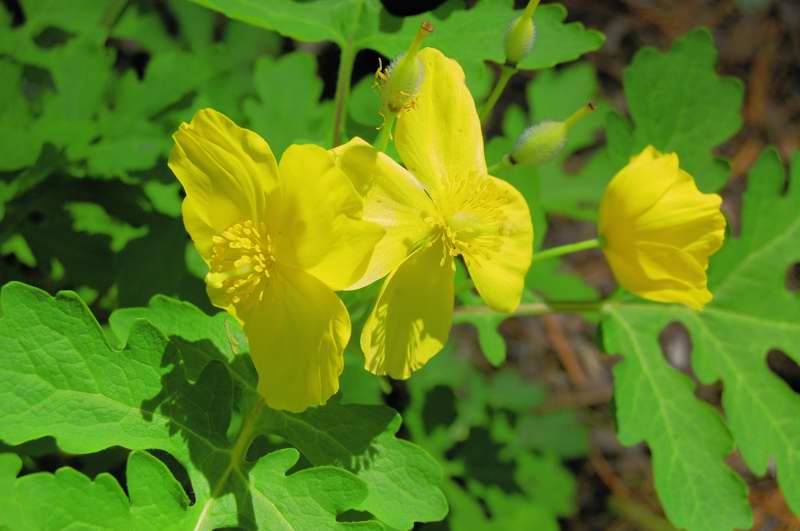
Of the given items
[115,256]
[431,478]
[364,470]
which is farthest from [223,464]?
[115,256]

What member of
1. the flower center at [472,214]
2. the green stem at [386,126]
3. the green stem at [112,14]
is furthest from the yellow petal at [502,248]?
the green stem at [112,14]

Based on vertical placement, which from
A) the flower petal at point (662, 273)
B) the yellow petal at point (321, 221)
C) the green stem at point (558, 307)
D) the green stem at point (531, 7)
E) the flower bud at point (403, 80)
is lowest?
the green stem at point (558, 307)

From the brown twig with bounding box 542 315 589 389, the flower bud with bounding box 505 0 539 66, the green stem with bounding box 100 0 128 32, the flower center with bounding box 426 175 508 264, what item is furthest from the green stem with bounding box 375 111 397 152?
the brown twig with bounding box 542 315 589 389

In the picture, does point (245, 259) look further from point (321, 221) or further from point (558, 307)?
point (558, 307)

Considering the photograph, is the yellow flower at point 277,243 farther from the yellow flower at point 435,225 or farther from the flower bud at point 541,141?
the flower bud at point 541,141

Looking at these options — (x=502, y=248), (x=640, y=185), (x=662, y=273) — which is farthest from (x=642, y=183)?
(x=502, y=248)

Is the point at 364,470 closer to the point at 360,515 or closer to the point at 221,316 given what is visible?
the point at 360,515

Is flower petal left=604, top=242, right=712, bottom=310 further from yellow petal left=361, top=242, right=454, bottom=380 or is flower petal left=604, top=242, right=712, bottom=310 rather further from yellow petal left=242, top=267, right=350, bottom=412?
yellow petal left=242, top=267, right=350, bottom=412
